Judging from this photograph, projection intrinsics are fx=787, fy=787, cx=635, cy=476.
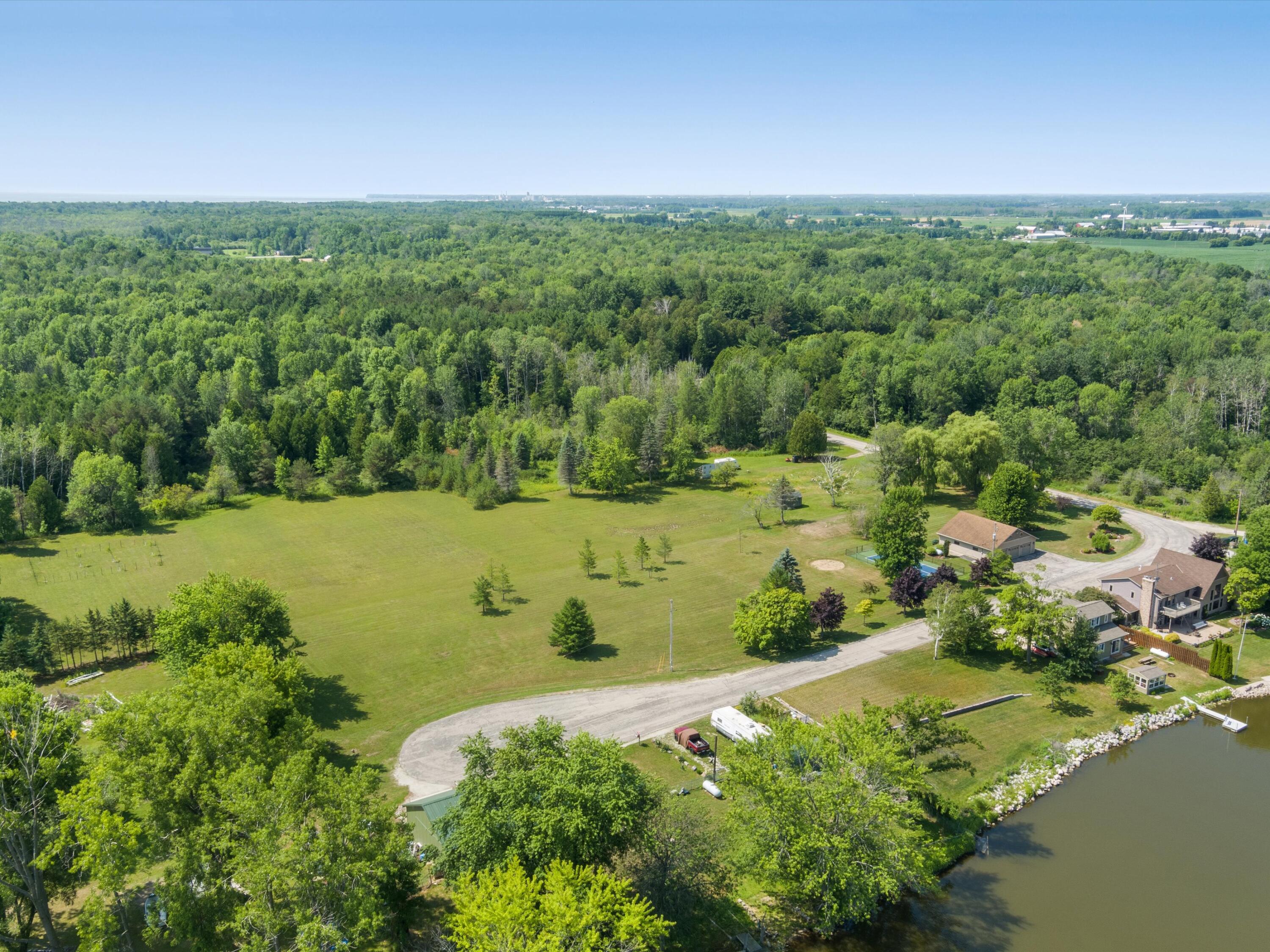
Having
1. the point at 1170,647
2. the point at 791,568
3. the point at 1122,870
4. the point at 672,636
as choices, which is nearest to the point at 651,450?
the point at 791,568

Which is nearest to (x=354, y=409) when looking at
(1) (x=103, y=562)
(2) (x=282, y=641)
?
(1) (x=103, y=562)

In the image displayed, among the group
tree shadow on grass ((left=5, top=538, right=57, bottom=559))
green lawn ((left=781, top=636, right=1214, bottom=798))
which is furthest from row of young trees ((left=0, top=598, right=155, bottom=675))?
green lawn ((left=781, top=636, right=1214, bottom=798))

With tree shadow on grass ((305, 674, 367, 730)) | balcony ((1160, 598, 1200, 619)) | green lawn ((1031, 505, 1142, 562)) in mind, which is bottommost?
tree shadow on grass ((305, 674, 367, 730))

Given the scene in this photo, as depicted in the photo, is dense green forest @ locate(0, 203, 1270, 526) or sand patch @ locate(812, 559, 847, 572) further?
dense green forest @ locate(0, 203, 1270, 526)

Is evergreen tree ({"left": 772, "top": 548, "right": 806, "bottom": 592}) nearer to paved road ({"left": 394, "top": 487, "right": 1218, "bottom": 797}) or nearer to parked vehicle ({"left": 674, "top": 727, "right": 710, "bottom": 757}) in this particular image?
paved road ({"left": 394, "top": 487, "right": 1218, "bottom": 797})

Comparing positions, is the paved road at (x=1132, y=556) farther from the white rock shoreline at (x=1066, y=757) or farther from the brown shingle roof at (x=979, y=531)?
the white rock shoreline at (x=1066, y=757)

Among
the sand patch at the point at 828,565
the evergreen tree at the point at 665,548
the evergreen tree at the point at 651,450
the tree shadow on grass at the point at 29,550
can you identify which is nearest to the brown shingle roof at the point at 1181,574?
the sand patch at the point at 828,565

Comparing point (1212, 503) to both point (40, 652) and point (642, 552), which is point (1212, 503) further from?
point (40, 652)

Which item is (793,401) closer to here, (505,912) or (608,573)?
(608,573)
